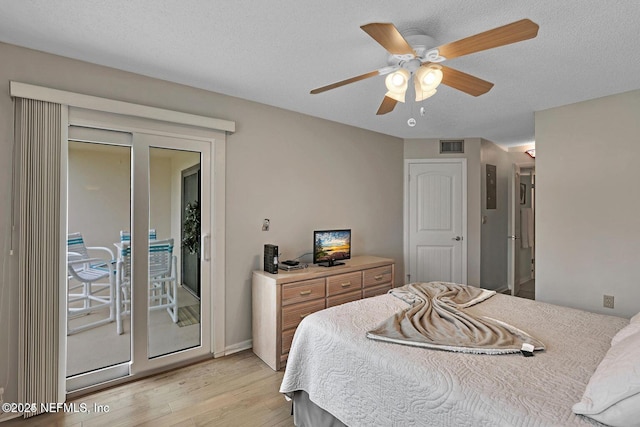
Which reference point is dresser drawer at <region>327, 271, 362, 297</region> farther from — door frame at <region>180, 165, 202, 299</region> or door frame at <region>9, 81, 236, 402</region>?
door frame at <region>180, 165, 202, 299</region>

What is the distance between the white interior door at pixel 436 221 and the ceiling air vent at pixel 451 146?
0.16m

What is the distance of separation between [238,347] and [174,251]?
3.60 ft

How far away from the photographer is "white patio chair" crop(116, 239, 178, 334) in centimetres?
263

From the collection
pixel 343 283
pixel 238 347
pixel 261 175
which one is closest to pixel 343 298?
pixel 343 283

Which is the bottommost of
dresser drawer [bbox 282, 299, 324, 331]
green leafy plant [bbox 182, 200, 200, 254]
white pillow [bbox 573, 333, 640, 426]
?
dresser drawer [bbox 282, 299, 324, 331]

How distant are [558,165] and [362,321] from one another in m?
2.81

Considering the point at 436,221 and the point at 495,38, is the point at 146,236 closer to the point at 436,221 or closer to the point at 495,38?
the point at 495,38

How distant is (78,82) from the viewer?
91.7 inches

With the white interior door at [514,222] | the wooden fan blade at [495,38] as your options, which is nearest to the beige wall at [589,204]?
the white interior door at [514,222]

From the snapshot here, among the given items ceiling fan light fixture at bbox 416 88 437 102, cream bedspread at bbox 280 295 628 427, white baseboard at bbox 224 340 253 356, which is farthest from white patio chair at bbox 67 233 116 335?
ceiling fan light fixture at bbox 416 88 437 102

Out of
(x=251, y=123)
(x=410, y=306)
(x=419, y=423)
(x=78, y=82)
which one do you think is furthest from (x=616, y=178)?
(x=78, y=82)

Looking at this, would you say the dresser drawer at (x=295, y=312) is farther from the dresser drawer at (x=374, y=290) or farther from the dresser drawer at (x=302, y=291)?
the dresser drawer at (x=374, y=290)

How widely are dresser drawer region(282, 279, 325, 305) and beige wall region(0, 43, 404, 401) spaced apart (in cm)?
53

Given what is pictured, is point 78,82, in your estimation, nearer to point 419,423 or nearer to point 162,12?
point 162,12
